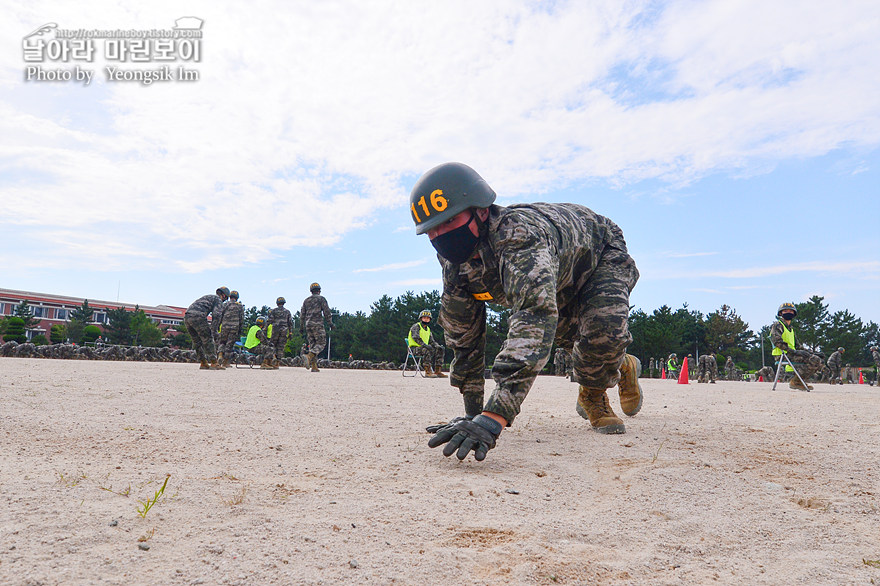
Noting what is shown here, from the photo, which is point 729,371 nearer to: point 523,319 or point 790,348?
point 790,348

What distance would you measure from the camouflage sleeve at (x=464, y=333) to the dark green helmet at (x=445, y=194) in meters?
0.50

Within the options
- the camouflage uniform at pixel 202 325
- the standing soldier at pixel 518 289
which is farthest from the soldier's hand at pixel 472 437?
the camouflage uniform at pixel 202 325

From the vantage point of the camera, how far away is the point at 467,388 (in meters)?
3.89

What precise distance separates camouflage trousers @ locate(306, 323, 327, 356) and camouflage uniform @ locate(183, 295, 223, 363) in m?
2.38

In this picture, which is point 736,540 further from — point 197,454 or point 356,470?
point 197,454

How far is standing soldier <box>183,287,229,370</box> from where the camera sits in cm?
1369

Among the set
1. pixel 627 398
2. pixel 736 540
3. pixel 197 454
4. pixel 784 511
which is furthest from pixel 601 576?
pixel 627 398

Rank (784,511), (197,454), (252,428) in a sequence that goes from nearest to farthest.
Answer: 1. (784,511)
2. (197,454)
3. (252,428)

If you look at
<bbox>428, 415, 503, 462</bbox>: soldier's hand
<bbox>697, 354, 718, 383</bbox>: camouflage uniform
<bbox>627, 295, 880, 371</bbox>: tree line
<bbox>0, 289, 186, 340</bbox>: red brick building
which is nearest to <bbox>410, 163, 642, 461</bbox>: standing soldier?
<bbox>428, 415, 503, 462</bbox>: soldier's hand

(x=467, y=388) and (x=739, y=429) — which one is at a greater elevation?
(x=467, y=388)

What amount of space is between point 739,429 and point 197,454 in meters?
4.07

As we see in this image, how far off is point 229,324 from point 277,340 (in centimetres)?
261

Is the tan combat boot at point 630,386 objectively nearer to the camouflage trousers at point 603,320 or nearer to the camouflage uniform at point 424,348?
the camouflage trousers at point 603,320

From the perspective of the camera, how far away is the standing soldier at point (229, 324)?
1484cm
